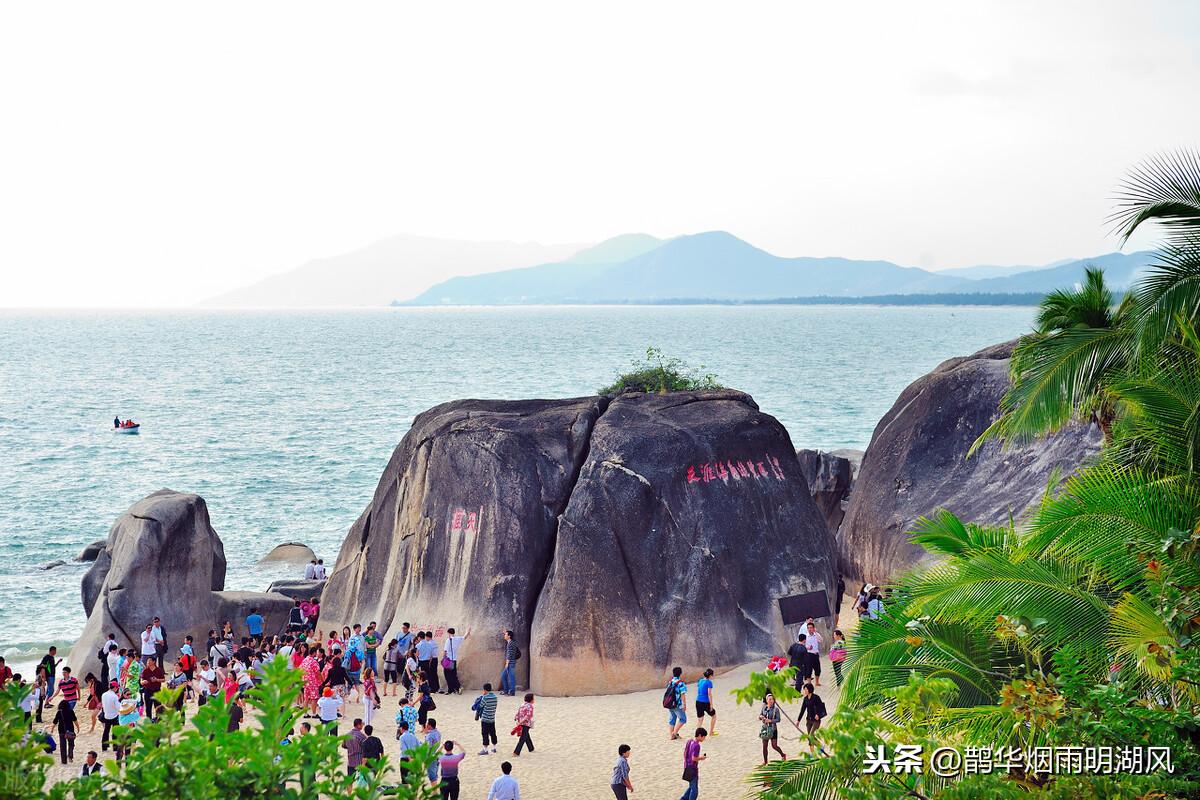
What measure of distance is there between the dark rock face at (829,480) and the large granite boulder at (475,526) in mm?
12746

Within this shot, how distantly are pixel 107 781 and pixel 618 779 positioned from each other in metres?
9.36

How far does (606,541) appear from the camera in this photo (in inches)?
880

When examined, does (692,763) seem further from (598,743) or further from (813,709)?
(598,743)

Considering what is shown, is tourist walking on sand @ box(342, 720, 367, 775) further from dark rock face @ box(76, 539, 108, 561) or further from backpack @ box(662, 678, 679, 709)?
dark rock face @ box(76, 539, 108, 561)

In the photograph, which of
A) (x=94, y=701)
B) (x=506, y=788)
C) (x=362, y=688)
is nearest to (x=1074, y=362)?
(x=506, y=788)

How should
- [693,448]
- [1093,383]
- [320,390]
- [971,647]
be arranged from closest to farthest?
[971,647]
[1093,383]
[693,448]
[320,390]

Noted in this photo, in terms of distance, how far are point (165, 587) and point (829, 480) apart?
67.0 feet

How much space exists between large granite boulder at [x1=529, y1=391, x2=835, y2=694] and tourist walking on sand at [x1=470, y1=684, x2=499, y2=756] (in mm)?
3489

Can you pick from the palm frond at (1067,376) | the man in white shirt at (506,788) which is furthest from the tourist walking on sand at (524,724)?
the palm frond at (1067,376)

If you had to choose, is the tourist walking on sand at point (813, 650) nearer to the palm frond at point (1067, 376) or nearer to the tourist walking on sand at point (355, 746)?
the palm frond at point (1067, 376)

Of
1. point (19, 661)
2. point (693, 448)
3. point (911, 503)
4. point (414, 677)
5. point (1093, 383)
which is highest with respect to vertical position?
point (1093, 383)

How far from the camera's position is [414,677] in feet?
71.0

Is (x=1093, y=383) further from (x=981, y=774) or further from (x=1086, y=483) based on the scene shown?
(x=981, y=774)

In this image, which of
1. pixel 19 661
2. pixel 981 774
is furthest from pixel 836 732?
pixel 19 661
